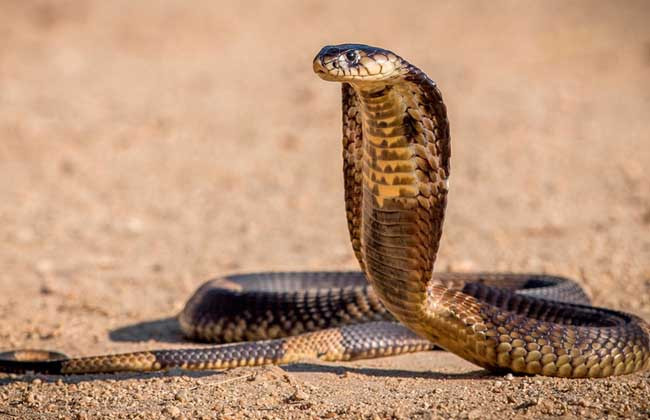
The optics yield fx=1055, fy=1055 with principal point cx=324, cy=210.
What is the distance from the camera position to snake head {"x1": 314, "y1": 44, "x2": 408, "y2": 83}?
462 centimetres

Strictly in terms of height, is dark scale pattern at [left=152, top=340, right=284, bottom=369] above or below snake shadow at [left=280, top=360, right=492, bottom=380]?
above

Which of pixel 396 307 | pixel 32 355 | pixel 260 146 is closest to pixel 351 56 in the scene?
pixel 396 307

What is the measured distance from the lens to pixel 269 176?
13.9m

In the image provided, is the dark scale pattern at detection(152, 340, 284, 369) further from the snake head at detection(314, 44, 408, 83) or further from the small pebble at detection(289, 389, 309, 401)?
the snake head at detection(314, 44, 408, 83)

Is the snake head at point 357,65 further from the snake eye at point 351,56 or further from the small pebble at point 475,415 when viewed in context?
the small pebble at point 475,415

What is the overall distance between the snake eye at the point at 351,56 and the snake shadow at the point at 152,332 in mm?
3536

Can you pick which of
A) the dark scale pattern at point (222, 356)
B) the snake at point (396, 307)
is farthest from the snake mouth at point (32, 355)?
the dark scale pattern at point (222, 356)

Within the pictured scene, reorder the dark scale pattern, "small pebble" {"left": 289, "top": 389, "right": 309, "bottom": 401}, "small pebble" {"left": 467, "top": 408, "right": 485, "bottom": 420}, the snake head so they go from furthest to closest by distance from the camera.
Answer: the dark scale pattern
"small pebble" {"left": 289, "top": 389, "right": 309, "bottom": 401}
"small pebble" {"left": 467, "top": 408, "right": 485, "bottom": 420}
the snake head

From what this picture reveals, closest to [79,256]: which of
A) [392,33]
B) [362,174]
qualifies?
[362,174]

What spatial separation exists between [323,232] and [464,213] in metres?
1.67

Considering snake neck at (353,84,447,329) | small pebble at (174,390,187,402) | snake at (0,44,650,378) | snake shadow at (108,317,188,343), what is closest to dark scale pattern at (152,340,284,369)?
snake at (0,44,650,378)

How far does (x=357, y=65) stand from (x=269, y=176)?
9270 mm

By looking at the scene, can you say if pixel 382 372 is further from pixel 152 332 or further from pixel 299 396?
pixel 152 332

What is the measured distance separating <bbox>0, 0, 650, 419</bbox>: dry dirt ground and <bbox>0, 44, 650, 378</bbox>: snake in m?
0.17
